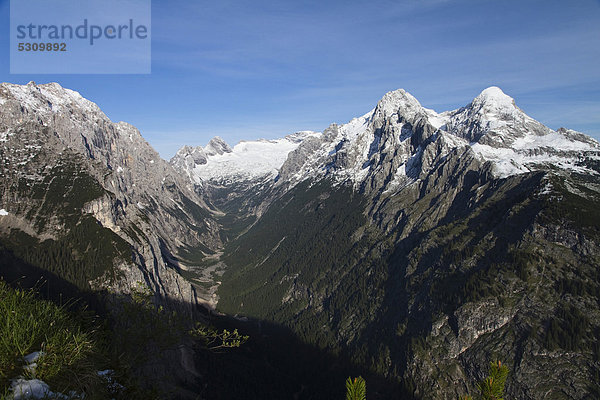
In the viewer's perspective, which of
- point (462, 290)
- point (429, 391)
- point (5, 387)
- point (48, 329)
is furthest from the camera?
point (462, 290)

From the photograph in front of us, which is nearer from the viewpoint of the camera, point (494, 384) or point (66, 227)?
point (494, 384)

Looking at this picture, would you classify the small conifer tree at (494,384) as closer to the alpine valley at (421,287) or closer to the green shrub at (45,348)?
the green shrub at (45,348)

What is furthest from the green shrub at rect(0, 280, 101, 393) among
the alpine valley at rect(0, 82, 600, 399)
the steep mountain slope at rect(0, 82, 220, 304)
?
the steep mountain slope at rect(0, 82, 220, 304)

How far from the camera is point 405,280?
175 metres

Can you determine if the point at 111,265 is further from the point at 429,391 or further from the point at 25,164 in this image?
the point at 429,391

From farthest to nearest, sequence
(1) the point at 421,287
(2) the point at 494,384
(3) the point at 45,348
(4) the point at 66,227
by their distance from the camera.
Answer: (1) the point at 421,287 < (4) the point at 66,227 < (2) the point at 494,384 < (3) the point at 45,348

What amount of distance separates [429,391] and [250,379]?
73652mm

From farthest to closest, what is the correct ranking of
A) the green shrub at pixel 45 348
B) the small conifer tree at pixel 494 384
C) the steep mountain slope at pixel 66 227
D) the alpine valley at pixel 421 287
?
the steep mountain slope at pixel 66 227, the alpine valley at pixel 421 287, the small conifer tree at pixel 494 384, the green shrub at pixel 45 348

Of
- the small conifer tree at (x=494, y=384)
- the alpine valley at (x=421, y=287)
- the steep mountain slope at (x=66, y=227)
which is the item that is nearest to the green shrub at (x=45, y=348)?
the small conifer tree at (x=494, y=384)

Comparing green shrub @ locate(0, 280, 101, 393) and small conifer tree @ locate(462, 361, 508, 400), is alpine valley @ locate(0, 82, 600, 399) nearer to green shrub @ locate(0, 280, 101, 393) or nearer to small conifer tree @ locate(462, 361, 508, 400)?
green shrub @ locate(0, 280, 101, 393)

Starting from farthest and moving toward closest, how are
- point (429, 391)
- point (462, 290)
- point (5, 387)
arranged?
point (462, 290) → point (429, 391) → point (5, 387)

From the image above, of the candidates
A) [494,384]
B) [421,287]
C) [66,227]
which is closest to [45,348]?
[494,384]

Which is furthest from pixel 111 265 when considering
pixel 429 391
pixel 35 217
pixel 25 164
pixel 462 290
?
pixel 462 290

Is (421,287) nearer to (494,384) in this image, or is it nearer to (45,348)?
(494,384)
